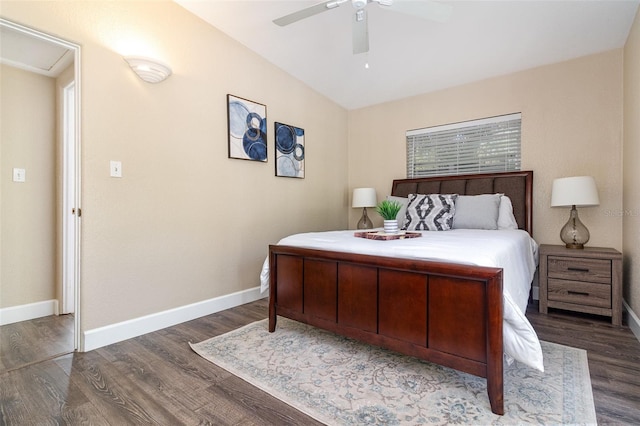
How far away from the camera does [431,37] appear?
9.62 ft

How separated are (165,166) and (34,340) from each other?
165 cm

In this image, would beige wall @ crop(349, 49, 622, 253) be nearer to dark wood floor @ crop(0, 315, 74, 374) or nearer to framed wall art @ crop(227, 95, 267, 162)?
→ framed wall art @ crop(227, 95, 267, 162)

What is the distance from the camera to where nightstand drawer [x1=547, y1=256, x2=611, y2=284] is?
8.52 ft

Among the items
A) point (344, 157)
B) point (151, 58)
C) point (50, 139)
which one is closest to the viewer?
point (151, 58)

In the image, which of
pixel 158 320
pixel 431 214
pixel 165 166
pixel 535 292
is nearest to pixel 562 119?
pixel 431 214

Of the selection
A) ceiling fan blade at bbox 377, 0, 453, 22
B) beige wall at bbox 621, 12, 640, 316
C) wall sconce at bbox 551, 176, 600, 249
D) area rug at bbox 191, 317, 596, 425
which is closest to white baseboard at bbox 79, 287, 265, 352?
area rug at bbox 191, 317, 596, 425

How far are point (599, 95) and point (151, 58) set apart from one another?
4.03 m

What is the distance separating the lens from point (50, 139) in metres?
2.93

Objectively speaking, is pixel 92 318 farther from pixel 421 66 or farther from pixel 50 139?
pixel 421 66

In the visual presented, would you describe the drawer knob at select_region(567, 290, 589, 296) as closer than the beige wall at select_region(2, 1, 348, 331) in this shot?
No

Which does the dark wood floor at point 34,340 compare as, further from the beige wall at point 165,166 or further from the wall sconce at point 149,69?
the wall sconce at point 149,69

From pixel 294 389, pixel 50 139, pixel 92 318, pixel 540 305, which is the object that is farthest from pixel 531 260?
pixel 50 139

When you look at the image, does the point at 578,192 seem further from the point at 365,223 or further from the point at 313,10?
the point at 313,10

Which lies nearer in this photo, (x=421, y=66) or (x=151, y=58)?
(x=151, y=58)
